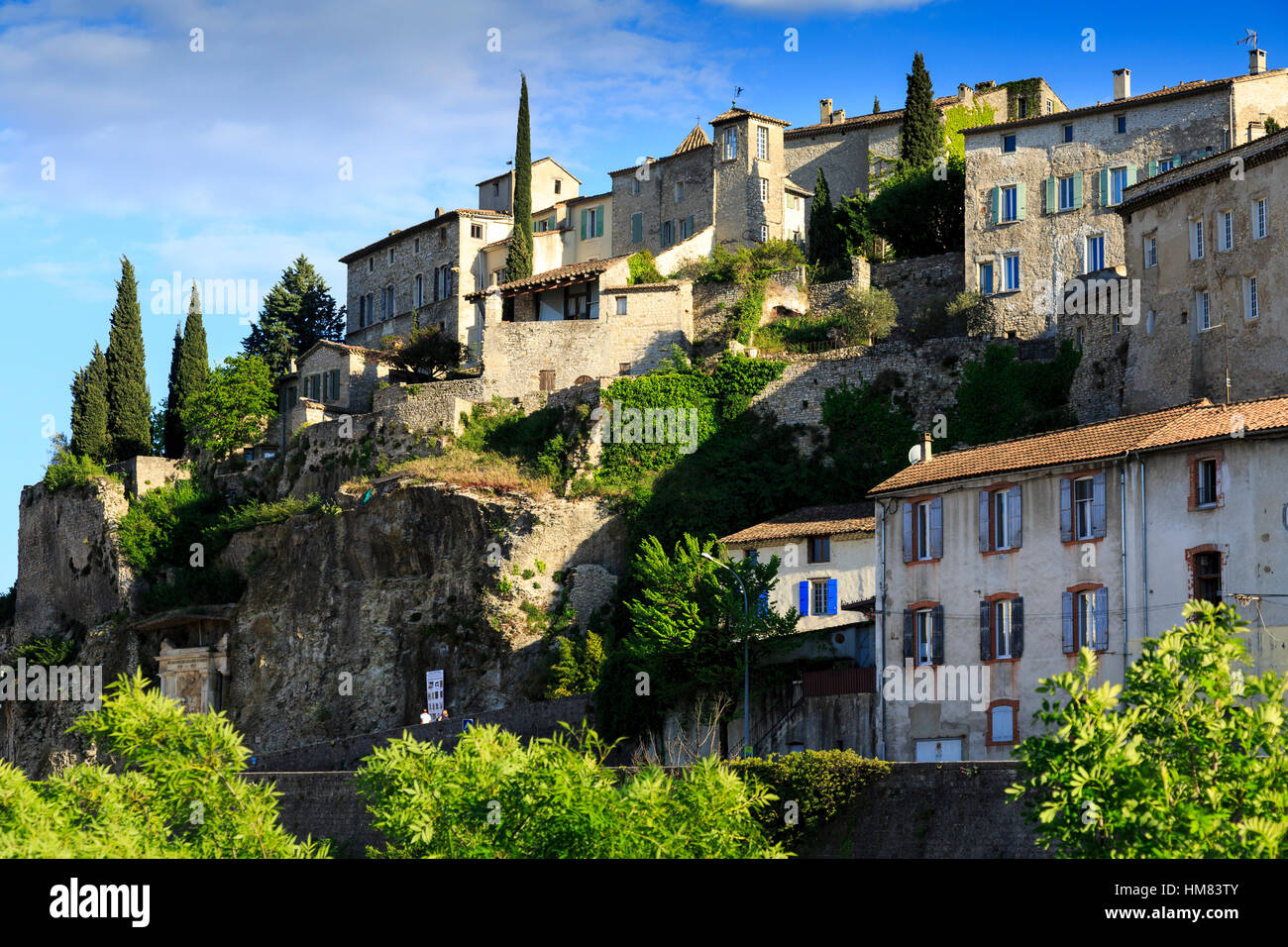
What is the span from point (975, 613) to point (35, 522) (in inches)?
2292

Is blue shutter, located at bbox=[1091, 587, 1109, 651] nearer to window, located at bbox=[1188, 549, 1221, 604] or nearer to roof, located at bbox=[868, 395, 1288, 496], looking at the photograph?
window, located at bbox=[1188, 549, 1221, 604]

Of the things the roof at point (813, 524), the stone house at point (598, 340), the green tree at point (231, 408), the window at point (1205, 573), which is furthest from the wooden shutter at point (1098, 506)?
the green tree at point (231, 408)

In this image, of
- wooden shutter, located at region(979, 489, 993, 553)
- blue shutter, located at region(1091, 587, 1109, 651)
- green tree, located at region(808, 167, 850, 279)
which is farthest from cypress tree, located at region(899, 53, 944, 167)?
blue shutter, located at region(1091, 587, 1109, 651)

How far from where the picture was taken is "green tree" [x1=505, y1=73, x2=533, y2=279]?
85500mm

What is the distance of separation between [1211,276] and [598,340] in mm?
27943

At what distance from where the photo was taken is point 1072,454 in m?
46.2

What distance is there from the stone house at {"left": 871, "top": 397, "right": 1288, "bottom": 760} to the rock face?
18.8 m

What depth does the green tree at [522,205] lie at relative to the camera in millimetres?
85500

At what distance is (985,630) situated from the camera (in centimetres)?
4681

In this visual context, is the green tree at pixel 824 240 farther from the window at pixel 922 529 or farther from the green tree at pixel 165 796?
the green tree at pixel 165 796

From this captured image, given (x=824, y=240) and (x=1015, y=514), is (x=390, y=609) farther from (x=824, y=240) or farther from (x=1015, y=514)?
(x=1015, y=514)

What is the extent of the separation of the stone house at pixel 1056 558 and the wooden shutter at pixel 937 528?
0.05 m
